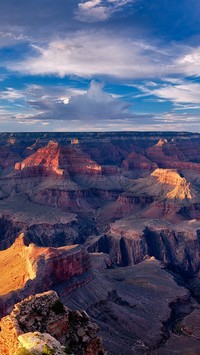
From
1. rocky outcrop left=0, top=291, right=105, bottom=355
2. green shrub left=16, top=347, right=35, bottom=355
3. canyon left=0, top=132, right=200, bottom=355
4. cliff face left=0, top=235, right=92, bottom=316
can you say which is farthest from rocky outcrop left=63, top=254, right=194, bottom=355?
green shrub left=16, top=347, right=35, bottom=355

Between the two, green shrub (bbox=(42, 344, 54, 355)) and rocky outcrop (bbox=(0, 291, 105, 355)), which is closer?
green shrub (bbox=(42, 344, 54, 355))

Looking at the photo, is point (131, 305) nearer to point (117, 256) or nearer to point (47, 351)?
point (117, 256)

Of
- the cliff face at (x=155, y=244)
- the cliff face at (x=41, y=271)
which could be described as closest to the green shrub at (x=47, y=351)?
the cliff face at (x=41, y=271)

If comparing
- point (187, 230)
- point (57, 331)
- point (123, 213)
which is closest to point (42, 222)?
point (123, 213)

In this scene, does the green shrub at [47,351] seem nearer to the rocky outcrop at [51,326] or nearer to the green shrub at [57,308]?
the rocky outcrop at [51,326]

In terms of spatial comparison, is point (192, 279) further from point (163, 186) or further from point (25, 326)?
point (25, 326)

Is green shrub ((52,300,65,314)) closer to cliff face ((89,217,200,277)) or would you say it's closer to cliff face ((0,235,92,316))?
cliff face ((0,235,92,316))

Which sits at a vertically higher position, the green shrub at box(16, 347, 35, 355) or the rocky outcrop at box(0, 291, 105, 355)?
the green shrub at box(16, 347, 35, 355)
